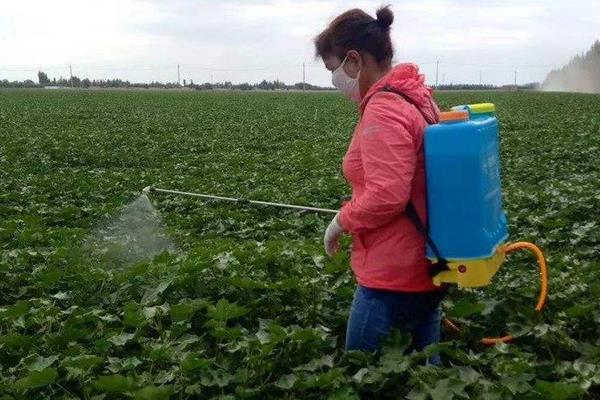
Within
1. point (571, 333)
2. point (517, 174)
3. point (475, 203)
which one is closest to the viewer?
point (475, 203)

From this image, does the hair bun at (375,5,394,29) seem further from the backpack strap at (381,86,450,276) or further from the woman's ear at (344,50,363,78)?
the backpack strap at (381,86,450,276)

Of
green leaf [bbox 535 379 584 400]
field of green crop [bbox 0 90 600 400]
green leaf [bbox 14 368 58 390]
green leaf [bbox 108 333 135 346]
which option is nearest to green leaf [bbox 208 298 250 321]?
field of green crop [bbox 0 90 600 400]

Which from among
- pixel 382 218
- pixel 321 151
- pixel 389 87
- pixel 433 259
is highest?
pixel 389 87

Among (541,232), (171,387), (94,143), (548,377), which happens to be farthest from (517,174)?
(94,143)

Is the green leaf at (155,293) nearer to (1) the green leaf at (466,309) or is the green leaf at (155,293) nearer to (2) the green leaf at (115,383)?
(2) the green leaf at (115,383)

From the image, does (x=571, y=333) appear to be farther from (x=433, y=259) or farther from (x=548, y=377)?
(x=433, y=259)

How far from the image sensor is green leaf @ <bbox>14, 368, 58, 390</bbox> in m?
2.97

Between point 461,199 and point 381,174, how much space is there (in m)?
0.34

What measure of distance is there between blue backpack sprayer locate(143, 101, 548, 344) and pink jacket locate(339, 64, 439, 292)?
0.07m

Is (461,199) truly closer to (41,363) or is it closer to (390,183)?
(390,183)

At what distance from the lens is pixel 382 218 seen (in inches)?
112

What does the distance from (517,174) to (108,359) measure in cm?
952

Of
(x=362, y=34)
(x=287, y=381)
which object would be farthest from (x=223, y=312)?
(x=362, y=34)

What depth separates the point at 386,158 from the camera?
108 inches
